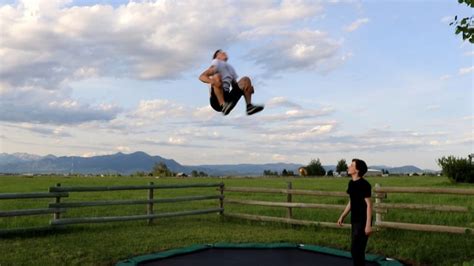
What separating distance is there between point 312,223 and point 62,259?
546cm

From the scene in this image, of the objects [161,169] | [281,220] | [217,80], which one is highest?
[217,80]

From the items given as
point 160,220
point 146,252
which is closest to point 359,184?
point 146,252

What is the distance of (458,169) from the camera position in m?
24.4

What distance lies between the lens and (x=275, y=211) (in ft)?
47.1

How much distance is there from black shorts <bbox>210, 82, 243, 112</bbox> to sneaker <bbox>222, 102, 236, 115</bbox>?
0.03 m

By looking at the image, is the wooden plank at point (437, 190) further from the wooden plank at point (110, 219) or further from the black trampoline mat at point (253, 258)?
the wooden plank at point (110, 219)

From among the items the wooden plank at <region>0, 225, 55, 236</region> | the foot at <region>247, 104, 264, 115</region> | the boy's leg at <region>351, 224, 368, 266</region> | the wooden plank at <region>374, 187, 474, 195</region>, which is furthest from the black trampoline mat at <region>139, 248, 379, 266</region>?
the foot at <region>247, 104, 264, 115</region>

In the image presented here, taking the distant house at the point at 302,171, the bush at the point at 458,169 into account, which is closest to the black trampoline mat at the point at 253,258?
the distant house at the point at 302,171

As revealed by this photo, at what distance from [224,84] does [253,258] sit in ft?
15.5

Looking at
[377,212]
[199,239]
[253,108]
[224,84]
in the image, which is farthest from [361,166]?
[199,239]

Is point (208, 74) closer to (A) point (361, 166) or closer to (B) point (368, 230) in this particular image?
(A) point (361, 166)

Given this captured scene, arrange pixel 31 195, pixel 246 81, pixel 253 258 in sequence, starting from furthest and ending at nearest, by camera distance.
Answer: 1. pixel 31 195
2. pixel 253 258
3. pixel 246 81

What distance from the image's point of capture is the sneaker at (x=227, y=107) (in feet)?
13.1

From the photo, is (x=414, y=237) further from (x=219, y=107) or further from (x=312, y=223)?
(x=219, y=107)
